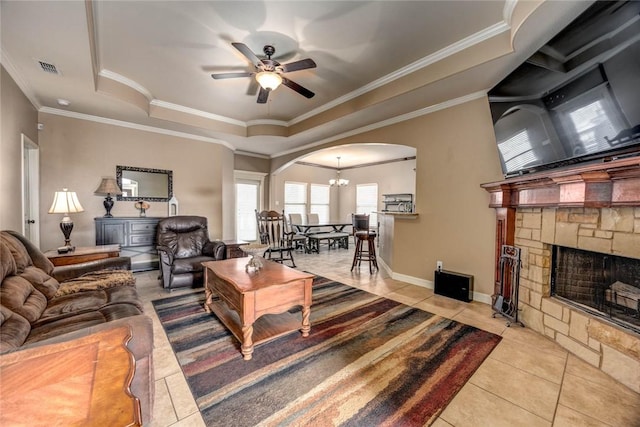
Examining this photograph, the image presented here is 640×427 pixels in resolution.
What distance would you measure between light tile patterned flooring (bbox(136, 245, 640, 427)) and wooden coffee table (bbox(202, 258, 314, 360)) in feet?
1.60

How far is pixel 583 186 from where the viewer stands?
1907 mm

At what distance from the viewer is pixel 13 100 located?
2824mm

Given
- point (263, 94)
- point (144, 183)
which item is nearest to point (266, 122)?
point (263, 94)

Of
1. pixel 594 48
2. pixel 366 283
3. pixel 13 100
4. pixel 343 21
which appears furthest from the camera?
pixel 366 283

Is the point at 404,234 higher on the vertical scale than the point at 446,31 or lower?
lower

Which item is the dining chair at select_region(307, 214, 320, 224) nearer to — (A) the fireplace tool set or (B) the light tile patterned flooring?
(A) the fireplace tool set

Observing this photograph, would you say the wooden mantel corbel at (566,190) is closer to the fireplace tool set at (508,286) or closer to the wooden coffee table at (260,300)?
the fireplace tool set at (508,286)

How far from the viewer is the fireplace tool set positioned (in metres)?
2.63

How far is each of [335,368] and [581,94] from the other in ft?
8.52

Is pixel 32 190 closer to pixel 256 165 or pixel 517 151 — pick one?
pixel 256 165

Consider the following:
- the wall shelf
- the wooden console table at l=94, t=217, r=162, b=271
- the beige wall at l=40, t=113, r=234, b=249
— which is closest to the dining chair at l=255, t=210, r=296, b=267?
the beige wall at l=40, t=113, r=234, b=249

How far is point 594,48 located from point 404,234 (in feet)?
9.10

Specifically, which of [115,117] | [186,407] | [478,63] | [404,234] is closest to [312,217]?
[404,234]

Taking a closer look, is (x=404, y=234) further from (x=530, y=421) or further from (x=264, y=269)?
(x=530, y=421)
